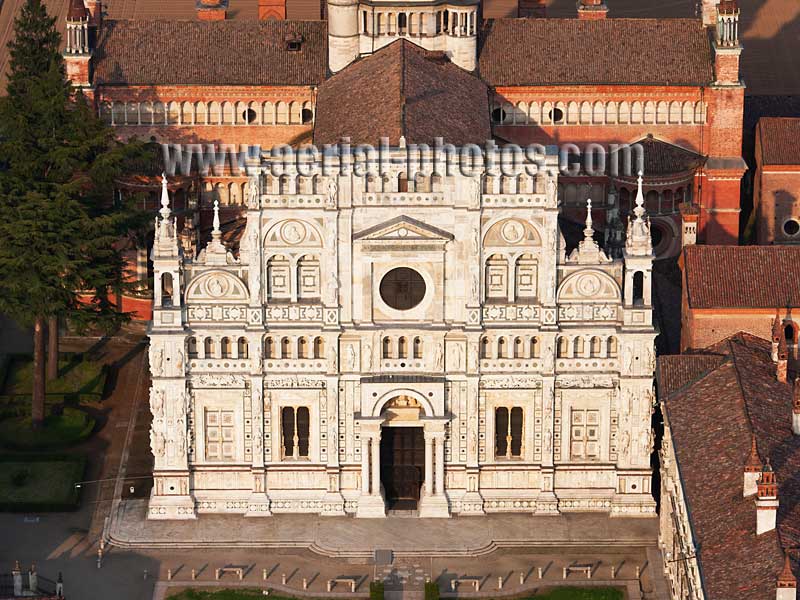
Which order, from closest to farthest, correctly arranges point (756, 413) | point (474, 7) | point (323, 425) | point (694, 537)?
1. point (694, 537)
2. point (756, 413)
3. point (323, 425)
4. point (474, 7)

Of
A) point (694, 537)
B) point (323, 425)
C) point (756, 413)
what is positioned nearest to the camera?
point (694, 537)

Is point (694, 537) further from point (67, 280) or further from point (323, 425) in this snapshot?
point (67, 280)

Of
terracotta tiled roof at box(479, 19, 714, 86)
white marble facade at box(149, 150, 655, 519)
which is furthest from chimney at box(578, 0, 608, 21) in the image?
white marble facade at box(149, 150, 655, 519)

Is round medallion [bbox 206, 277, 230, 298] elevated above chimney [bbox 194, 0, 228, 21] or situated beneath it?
situated beneath

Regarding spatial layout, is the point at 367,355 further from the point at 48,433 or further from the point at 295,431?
the point at 48,433

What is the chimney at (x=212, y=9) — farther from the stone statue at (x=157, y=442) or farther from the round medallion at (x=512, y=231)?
the round medallion at (x=512, y=231)

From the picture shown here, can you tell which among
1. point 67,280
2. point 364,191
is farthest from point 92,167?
point 364,191

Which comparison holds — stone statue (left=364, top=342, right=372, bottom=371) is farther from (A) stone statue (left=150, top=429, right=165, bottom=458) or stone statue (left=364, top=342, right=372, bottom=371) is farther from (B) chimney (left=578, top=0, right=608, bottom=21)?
(B) chimney (left=578, top=0, right=608, bottom=21)
